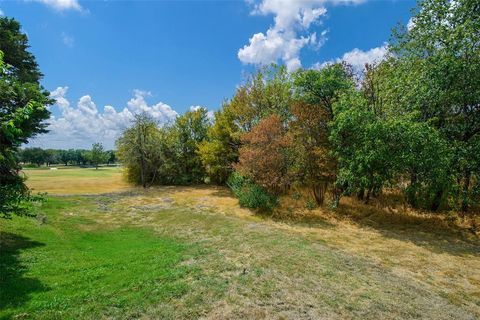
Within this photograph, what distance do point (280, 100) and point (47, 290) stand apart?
22.6m

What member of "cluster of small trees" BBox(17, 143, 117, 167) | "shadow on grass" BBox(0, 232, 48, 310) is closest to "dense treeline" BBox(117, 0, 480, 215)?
"shadow on grass" BBox(0, 232, 48, 310)

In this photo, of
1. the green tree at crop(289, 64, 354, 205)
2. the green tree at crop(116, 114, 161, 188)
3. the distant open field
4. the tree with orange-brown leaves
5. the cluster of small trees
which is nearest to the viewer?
the distant open field

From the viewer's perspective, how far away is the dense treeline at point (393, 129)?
13.0 m

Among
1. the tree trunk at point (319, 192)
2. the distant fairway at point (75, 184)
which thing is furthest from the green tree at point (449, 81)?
the distant fairway at point (75, 184)

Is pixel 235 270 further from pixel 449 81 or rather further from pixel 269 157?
pixel 449 81

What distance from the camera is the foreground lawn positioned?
617cm

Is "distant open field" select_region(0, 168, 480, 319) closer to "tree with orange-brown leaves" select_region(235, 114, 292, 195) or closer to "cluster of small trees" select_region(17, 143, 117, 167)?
"tree with orange-brown leaves" select_region(235, 114, 292, 195)

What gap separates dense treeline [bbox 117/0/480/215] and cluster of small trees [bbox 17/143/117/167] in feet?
221

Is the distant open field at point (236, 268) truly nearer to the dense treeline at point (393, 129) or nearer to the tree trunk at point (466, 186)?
the tree trunk at point (466, 186)

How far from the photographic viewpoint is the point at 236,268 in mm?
8383

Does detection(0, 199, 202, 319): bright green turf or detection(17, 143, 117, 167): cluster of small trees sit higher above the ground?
detection(17, 143, 117, 167): cluster of small trees

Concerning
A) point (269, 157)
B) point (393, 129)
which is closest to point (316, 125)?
point (269, 157)

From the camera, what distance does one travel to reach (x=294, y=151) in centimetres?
1775

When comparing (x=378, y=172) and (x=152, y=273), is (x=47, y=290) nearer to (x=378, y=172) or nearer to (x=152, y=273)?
(x=152, y=273)
